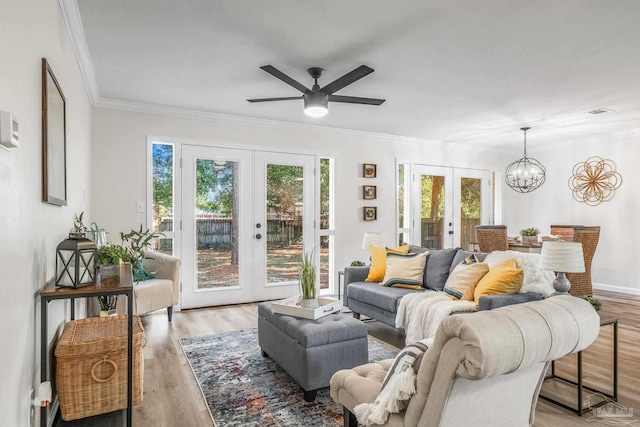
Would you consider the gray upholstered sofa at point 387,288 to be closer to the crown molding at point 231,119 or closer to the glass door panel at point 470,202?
the crown molding at point 231,119

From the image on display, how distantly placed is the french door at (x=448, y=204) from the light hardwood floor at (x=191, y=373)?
2.46 metres

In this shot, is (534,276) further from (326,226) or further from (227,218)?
(227,218)

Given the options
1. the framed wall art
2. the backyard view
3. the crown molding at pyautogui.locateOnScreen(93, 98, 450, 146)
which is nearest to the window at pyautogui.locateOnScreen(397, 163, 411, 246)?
the crown molding at pyautogui.locateOnScreen(93, 98, 450, 146)

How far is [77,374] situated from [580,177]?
24.0ft

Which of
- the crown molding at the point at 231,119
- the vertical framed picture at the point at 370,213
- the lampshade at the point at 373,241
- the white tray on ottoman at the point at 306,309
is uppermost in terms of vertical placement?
the crown molding at the point at 231,119

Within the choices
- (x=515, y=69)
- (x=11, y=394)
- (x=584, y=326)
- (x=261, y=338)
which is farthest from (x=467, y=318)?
(x=515, y=69)

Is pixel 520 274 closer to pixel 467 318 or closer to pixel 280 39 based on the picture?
pixel 467 318

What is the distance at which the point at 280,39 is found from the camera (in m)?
2.81

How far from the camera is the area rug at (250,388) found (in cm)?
228

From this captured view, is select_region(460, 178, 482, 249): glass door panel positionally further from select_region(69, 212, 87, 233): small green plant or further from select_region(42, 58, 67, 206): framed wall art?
select_region(42, 58, 67, 206): framed wall art

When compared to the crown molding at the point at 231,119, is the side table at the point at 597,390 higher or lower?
lower

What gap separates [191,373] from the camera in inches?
115

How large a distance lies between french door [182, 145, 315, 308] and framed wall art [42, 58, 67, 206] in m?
2.34

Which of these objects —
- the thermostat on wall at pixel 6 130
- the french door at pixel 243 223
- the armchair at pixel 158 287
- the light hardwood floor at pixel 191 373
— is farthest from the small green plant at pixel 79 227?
the french door at pixel 243 223
